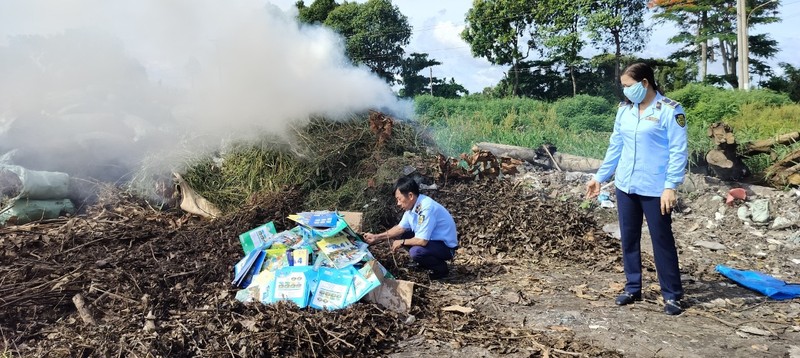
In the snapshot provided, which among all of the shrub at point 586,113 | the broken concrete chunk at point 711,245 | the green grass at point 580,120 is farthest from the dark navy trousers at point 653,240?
the shrub at point 586,113

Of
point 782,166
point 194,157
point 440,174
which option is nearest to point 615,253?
point 440,174

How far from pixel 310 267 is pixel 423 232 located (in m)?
0.94

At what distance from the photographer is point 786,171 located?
23.2 ft

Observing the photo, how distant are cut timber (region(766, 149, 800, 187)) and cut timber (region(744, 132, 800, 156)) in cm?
43

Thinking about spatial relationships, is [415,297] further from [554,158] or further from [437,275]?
[554,158]

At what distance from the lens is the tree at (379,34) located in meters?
21.4

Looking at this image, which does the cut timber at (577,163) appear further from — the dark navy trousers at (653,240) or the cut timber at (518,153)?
the dark navy trousers at (653,240)

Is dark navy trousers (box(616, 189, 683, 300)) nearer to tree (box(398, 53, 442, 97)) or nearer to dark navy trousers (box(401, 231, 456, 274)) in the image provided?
dark navy trousers (box(401, 231, 456, 274))

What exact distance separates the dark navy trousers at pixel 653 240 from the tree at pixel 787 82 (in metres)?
20.8

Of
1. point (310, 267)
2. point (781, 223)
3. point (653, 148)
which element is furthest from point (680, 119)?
point (781, 223)

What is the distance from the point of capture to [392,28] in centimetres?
2236

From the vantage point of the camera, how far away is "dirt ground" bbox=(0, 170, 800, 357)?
11.0 ft

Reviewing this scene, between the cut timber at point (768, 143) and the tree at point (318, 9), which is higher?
the tree at point (318, 9)

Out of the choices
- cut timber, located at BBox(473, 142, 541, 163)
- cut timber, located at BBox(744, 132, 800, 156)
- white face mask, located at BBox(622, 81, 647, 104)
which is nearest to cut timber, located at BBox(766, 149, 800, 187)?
cut timber, located at BBox(744, 132, 800, 156)
